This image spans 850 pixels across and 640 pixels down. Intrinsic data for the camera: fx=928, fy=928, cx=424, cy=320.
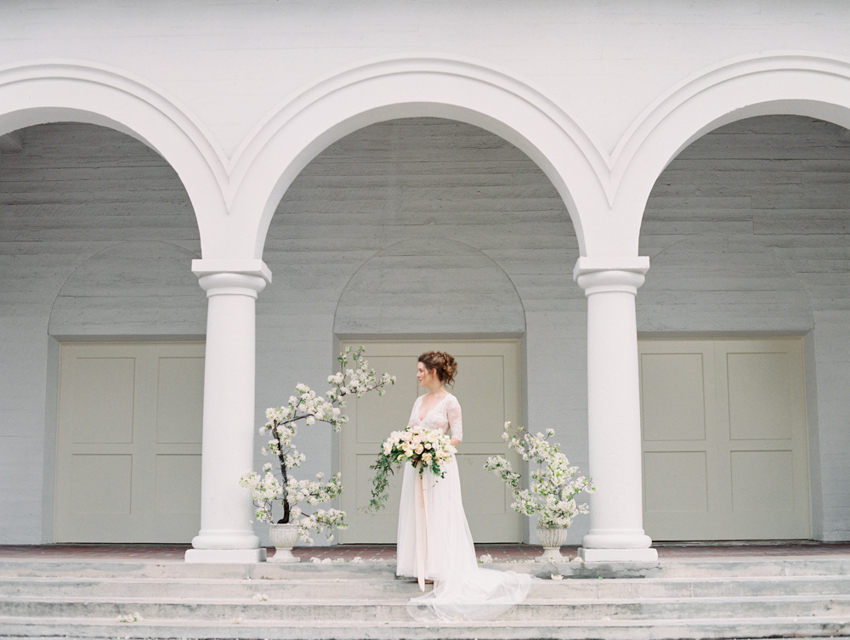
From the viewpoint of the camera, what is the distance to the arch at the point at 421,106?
687 cm

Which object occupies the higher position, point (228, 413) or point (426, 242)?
point (426, 242)

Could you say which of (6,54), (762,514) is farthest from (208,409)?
(762,514)

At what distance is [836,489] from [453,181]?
481cm

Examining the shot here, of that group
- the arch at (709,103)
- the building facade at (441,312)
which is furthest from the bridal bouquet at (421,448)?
the building facade at (441,312)

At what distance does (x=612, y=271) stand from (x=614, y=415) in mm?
1046

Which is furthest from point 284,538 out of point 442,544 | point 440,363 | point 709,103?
point 709,103

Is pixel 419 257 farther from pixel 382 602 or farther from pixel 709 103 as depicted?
pixel 382 602

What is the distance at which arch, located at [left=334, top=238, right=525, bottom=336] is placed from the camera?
926cm

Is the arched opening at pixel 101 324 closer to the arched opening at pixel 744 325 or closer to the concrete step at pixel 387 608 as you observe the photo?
the concrete step at pixel 387 608

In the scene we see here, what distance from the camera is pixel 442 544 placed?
6.08 metres

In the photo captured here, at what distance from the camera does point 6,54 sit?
7176 millimetres

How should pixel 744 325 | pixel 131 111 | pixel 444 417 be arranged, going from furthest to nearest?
pixel 744 325 → pixel 131 111 → pixel 444 417

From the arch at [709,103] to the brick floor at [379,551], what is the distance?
2.82 metres

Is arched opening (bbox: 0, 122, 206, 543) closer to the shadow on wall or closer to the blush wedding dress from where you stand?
the shadow on wall
